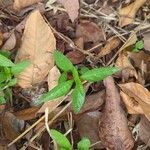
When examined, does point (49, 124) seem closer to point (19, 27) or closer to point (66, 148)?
point (66, 148)

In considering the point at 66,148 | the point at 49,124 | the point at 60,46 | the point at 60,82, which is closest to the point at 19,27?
the point at 60,46

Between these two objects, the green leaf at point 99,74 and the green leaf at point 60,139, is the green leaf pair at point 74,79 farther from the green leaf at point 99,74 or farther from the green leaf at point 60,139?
the green leaf at point 60,139

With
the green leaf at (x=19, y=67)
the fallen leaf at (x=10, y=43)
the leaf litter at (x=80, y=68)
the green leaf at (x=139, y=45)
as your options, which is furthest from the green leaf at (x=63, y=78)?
the green leaf at (x=139, y=45)

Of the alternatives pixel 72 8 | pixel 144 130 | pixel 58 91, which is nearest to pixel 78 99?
pixel 58 91

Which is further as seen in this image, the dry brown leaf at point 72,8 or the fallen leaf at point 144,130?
the dry brown leaf at point 72,8

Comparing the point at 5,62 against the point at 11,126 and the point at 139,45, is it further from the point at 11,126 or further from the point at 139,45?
the point at 139,45

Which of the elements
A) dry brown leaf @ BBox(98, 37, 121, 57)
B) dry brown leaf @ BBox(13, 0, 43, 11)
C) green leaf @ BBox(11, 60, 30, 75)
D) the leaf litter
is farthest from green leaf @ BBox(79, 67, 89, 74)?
dry brown leaf @ BBox(13, 0, 43, 11)
